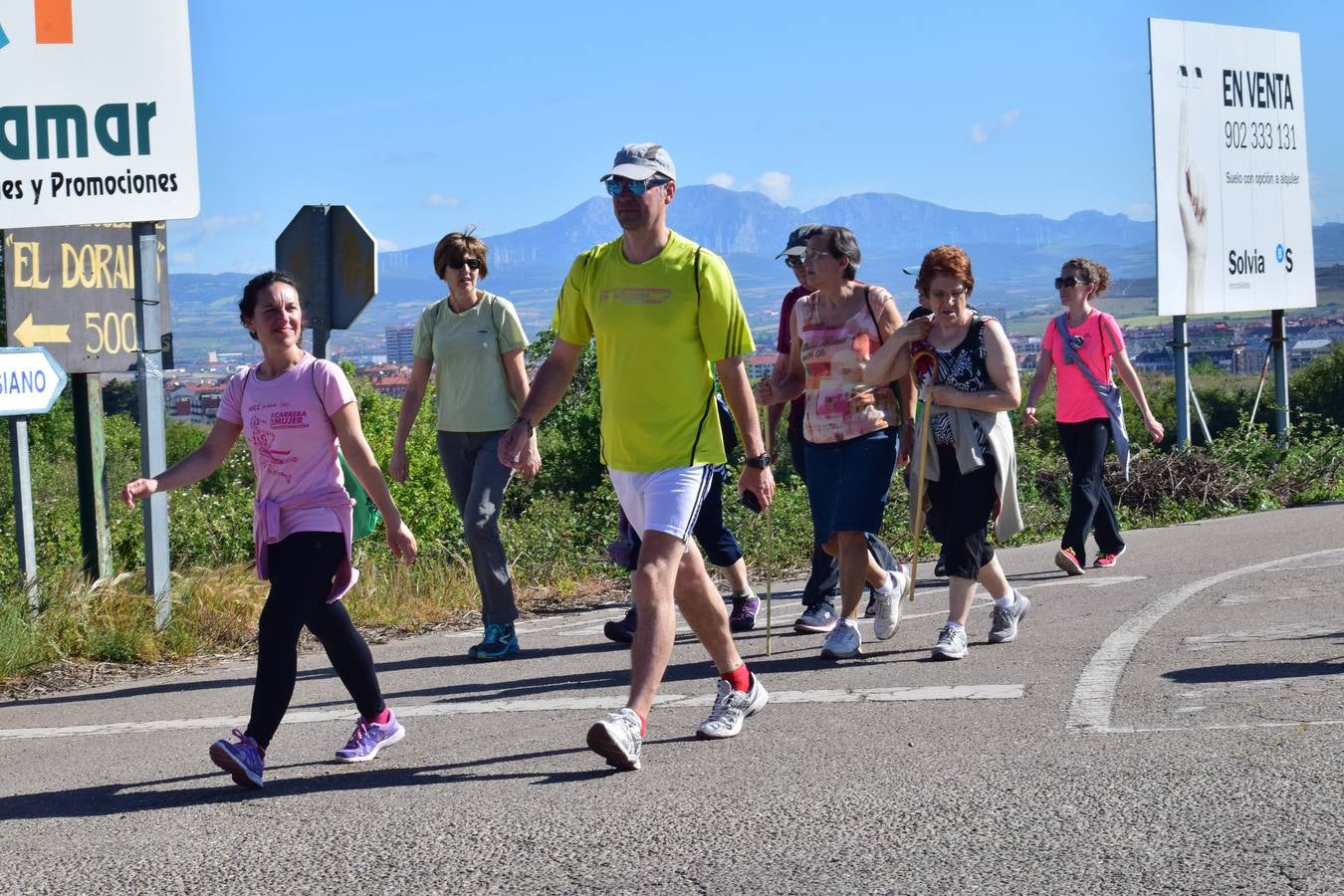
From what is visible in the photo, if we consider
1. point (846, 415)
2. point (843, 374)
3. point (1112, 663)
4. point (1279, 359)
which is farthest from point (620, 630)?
point (1279, 359)

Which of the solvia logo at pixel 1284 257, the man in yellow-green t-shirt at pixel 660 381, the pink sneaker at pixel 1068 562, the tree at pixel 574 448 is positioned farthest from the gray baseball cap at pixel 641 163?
the tree at pixel 574 448

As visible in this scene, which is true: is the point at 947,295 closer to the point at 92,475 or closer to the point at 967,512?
the point at 967,512

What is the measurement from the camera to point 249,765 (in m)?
5.43

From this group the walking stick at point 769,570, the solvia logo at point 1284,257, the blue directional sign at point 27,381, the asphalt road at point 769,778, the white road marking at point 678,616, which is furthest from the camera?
the solvia logo at point 1284,257

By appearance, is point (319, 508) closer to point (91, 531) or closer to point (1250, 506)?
point (91, 531)

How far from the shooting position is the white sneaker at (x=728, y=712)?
5855 mm

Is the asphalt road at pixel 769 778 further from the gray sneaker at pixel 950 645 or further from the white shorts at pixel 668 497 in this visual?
the white shorts at pixel 668 497

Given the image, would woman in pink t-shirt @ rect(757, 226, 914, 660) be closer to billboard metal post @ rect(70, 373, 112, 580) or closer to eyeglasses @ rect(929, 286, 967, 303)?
eyeglasses @ rect(929, 286, 967, 303)

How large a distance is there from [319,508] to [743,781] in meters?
1.70

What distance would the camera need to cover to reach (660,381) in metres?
5.73

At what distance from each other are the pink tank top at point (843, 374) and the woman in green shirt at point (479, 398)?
1.43m

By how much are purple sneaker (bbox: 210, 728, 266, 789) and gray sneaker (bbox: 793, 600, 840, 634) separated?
3.47 meters

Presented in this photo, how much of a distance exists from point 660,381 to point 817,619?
2965mm

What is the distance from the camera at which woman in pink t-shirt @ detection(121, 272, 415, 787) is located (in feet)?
18.3
